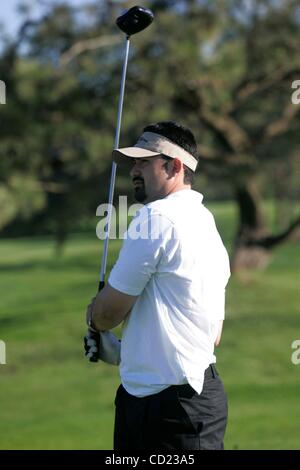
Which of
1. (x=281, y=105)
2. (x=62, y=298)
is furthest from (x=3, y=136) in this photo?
(x=62, y=298)

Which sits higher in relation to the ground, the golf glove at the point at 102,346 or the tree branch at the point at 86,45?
the tree branch at the point at 86,45

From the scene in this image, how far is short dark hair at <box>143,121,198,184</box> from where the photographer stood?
8.95 feet

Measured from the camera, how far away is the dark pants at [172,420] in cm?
256

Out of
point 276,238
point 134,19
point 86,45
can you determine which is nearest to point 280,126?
point 276,238

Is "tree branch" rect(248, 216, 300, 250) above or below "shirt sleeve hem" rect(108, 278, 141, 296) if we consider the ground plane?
above

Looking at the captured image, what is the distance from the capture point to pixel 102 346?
276 cm

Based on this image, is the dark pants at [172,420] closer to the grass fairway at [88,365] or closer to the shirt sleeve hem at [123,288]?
the shirt sleeve hem at [123,288]

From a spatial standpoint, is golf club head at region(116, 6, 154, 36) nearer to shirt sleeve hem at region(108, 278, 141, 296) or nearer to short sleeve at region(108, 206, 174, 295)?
short sleeve at region(108, 206, 174, 295)

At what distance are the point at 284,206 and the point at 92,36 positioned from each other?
37.8 feet

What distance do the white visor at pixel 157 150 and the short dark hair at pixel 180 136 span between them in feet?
0.05

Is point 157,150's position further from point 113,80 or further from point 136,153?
point 113,80

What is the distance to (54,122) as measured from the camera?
10.3 metres

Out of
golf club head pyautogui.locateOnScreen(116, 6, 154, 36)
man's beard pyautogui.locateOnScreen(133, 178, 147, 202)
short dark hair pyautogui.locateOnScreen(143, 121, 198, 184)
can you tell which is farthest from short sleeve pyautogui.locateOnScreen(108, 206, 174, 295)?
golf club head pyautogui.locateOnScreen(116, 6, 154, 36)

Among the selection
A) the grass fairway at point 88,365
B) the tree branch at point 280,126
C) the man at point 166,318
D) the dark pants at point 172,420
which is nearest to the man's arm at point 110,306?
the man at point 166,318
